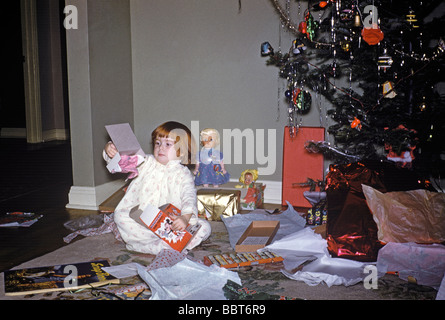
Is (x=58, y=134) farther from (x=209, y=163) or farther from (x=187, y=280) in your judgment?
(x=187, y=280)

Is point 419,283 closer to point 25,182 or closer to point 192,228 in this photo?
point 192,228

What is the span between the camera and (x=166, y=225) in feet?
7.36

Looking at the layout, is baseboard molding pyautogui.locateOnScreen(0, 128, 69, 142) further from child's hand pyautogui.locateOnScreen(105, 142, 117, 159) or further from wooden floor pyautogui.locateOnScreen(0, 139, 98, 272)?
child's hand pyautogui.locateOnScreen(105, 142, 117, 159)

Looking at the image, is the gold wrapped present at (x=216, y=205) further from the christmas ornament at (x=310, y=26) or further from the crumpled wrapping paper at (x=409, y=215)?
the christmas ornament at (x=310, y=26)

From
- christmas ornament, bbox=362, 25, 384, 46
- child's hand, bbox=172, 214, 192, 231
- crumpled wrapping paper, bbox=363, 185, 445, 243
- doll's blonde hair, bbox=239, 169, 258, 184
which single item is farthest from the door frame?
crumpled wrapping paper, bbox=363, 185, 445, 243

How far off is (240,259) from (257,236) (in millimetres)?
411

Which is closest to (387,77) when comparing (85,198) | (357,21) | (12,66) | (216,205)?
(357,21)

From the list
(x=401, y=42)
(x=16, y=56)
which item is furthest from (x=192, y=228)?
(x=16, y=56)

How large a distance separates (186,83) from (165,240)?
182 centimetres

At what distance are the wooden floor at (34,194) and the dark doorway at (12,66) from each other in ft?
2.01

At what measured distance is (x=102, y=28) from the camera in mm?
3451

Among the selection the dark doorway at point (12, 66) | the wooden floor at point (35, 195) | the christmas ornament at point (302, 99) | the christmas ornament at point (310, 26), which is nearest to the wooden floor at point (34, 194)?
the wooden floor at point (35, 195)

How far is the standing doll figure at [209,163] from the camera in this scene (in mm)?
3395

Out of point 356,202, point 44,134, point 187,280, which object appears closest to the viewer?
point 187,280
